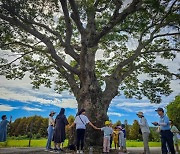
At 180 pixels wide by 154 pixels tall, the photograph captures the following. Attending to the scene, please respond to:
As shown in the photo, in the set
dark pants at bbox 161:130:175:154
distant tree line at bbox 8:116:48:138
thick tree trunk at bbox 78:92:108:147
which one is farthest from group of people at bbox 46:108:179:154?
distant tree line at bbox 8:116:48:138

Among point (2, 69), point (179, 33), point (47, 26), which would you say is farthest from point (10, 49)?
point (179, 33)

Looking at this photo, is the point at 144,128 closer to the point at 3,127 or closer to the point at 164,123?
the point at 164,123

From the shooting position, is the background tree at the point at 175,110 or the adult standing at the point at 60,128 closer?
the adult standing at the point at 60,128

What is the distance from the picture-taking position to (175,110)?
30.1m

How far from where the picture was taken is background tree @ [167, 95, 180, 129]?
1166 inches

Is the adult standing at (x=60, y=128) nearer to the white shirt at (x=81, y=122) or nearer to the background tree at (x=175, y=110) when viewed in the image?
the white shirt at (x=81, y=122)

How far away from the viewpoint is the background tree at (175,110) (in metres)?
29.6

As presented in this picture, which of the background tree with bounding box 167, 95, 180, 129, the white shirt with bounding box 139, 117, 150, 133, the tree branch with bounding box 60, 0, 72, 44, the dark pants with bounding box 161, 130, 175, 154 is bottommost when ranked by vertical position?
the dark pants with bounding box 161, 130, 175, 154

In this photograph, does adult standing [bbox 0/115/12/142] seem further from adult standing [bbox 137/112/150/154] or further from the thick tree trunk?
adult standing [bbox 137/112/150/154]

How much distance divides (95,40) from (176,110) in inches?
838

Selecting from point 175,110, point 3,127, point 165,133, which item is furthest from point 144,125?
point 175,110

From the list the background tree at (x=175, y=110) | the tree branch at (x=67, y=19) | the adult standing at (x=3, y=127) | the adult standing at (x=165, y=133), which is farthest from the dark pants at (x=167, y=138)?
the background tree at (x=175, y=110)

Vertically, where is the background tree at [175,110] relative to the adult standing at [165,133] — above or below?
above

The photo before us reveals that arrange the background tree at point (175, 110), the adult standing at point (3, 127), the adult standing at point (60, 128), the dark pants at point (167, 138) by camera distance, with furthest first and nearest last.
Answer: the background tree at point (175, 110), the adult standing at point (3, 127), the adult standing at point (60, 128), the dark pants at point (167, 138)
